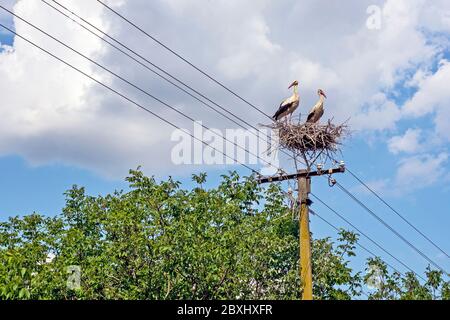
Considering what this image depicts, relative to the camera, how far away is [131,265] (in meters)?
19.2

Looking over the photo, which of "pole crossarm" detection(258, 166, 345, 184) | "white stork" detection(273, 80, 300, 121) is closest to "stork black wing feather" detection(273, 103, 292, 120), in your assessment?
"white stork" detection(273, 80, 300, 121)

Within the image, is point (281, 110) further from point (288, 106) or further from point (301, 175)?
point (301, 175)

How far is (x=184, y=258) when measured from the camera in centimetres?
1812

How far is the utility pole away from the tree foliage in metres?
1.70

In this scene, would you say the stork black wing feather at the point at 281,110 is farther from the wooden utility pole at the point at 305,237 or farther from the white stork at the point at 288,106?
the wooden utility pole at the point at 305,237

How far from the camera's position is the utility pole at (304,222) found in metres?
15.6

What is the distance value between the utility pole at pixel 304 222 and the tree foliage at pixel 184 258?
5.59ft

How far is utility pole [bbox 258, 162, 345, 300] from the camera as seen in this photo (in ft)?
51.3

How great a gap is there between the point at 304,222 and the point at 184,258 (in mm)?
3698

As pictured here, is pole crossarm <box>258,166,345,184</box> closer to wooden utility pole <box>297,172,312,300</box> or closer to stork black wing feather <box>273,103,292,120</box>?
Result: wooden utility pole <box>297,172,312,300</box>

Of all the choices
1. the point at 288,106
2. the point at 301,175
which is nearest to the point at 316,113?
the point at 288,106

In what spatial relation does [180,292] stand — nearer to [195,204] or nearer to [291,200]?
[195,204]
